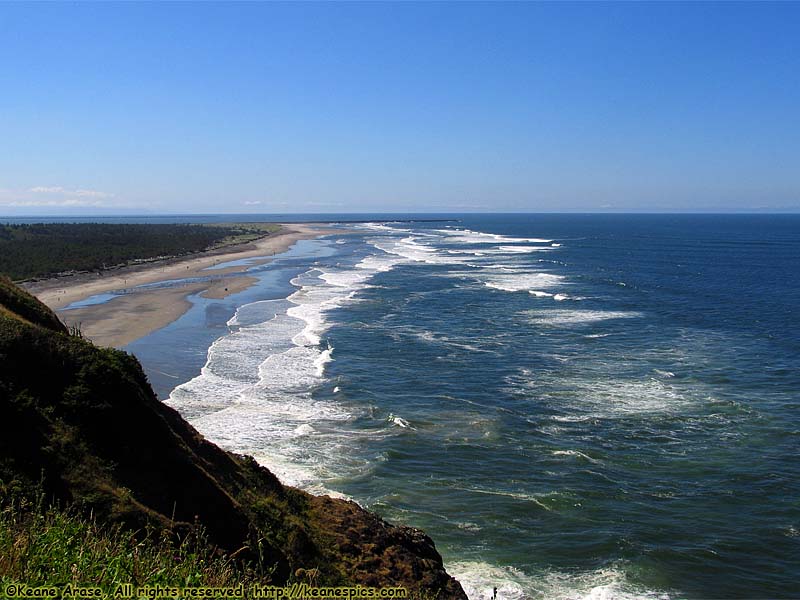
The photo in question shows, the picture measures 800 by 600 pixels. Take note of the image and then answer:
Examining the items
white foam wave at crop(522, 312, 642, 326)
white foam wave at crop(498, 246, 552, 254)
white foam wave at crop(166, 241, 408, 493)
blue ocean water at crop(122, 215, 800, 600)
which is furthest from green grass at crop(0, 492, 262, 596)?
white foam wave at crop(498, 246, 552, 254)

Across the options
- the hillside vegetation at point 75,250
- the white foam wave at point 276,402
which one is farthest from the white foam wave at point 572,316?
the hillside vegetation at point 75,250

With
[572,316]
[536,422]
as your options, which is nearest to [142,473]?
[536,422]

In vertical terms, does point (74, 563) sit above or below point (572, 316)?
→ above

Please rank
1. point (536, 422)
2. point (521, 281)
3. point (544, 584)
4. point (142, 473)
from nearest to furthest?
point (142, 473) → point (544, 584) → point (536, 422) → point (521, 281)

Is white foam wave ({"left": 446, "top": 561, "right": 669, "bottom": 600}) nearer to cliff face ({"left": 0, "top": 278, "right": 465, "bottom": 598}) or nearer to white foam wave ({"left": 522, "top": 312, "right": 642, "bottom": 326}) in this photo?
cliff face ({"left": 0, "top": 278, "right": 465, "bottom": 598})

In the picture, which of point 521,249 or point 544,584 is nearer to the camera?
point 544,584

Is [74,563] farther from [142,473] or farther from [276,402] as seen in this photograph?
[276,402]
